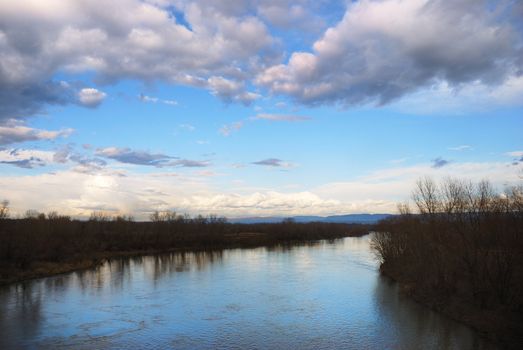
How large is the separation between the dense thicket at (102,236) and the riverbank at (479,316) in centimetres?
3375

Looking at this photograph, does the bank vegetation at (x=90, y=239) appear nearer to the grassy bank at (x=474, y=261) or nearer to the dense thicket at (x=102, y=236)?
the dense thicket at (x=102, y=236)

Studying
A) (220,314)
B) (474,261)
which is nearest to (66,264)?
(220,314)

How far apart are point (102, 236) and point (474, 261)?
206 feet

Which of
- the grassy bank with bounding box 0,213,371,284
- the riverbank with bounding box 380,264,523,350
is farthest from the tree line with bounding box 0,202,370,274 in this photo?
the riverbank with bounding box 380,264,523,350

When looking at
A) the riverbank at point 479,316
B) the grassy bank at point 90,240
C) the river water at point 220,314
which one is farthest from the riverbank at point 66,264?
the riverbank at point 479,316

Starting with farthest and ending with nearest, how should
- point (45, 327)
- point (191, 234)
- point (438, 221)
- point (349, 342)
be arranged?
point (191, 234) → point (438, 221) → point (45, 327) → point (349, 342)

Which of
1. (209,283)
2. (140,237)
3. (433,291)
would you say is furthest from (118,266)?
(433,291)

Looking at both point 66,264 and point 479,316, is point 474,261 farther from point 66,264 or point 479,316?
point 66,264

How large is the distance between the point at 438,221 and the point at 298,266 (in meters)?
22.4

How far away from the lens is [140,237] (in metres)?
74.7

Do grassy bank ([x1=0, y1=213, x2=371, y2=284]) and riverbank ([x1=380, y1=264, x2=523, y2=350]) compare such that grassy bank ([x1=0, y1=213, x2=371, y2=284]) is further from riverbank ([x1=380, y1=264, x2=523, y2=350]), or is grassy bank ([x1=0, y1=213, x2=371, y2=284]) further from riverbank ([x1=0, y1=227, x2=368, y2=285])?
riverbank ([x1=380, y1=264, x2=523, y2=350])

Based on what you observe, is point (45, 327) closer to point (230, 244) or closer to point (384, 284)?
point (384, 284)

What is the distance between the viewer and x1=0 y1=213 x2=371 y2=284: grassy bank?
39.3 metres

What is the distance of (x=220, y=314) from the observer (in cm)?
2344
